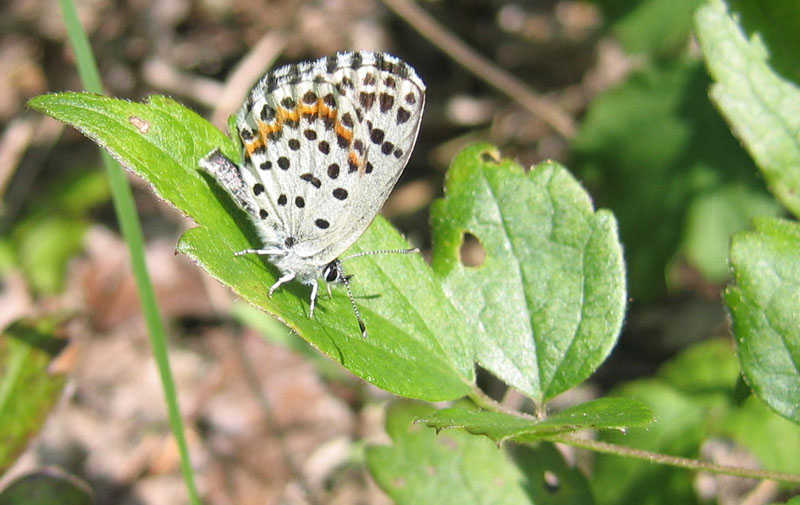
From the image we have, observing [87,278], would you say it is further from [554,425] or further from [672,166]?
[554,425]

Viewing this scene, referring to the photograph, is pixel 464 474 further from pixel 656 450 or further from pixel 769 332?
pixel 656 450

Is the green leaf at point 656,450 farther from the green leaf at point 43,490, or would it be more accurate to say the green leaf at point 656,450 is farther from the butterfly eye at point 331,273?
the green leaf at point 43,490

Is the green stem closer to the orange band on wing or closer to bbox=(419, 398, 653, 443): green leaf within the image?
the orange band on wing

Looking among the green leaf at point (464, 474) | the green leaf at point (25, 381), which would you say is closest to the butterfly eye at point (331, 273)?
the green leaf at point (464, 474)

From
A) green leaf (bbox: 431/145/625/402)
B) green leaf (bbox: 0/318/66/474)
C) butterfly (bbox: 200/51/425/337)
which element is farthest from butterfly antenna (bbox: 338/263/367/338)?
green leaf (bbox: 0/318/66/474)

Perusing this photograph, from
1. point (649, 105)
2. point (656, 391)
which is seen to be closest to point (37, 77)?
A: point (649, 105)
